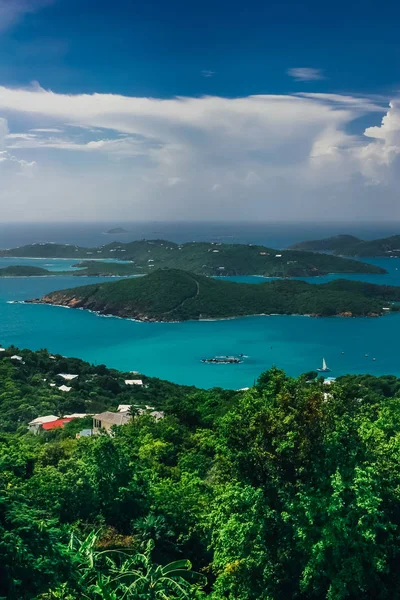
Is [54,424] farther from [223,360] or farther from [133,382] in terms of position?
[223,360]

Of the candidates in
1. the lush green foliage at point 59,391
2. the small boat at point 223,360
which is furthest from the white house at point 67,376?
the small boat at point 223,360

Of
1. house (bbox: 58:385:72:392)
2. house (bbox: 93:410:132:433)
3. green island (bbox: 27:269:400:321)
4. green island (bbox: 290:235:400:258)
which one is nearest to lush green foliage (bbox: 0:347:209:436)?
house (bbox: 58:385:72:392)

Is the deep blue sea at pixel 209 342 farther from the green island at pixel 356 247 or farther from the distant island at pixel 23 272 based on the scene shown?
the green island at pixel 356 247

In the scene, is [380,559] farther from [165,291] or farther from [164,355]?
[165,291]

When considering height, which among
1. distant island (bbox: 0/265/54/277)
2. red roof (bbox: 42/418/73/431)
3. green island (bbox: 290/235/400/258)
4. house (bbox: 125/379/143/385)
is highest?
green island (bbox: 290/235/400/258)

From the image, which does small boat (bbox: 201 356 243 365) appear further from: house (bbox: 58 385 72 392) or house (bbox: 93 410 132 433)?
house (bbox: 93 410 132 433)

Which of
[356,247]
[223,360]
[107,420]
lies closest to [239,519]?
[107,420]
